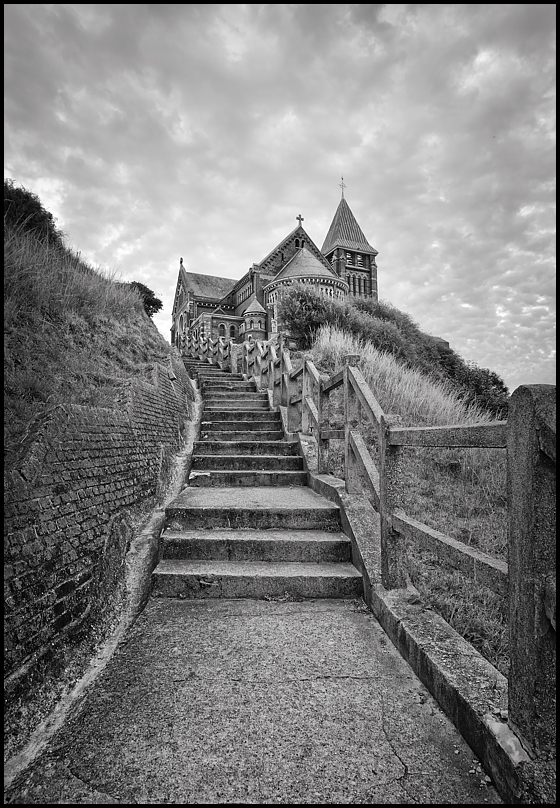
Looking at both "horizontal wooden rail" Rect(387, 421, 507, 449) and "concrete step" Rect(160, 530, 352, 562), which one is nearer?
"horizontal wooden rail" Rect(387, 421, 507, 449)

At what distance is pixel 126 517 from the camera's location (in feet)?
12.4

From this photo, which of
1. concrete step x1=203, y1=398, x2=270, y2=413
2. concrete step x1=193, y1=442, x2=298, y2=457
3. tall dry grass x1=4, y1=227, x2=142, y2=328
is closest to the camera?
tall dry grass x1=4, y1=227, x2=142, y2=328

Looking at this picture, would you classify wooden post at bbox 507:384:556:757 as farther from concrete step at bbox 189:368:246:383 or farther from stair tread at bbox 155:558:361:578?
concrete step at bbox 189:368:246:383

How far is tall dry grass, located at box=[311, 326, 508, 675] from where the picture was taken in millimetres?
3150

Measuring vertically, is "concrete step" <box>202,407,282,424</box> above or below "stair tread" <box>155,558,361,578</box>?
above

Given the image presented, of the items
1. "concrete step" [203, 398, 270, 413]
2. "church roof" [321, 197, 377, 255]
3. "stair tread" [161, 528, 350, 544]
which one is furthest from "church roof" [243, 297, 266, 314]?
"stair tread" [161, 528, 350, 544]

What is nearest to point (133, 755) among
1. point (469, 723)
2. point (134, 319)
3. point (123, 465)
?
point (469, 723)

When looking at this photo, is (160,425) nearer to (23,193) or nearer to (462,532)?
A: (462,532)

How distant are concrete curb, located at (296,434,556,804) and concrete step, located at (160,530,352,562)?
215 mm

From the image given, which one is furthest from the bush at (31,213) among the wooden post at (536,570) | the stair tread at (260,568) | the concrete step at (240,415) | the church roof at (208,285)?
the church roof at (208,285)

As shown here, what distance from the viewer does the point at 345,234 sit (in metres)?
47.4

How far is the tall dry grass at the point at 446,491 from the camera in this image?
3.15 m

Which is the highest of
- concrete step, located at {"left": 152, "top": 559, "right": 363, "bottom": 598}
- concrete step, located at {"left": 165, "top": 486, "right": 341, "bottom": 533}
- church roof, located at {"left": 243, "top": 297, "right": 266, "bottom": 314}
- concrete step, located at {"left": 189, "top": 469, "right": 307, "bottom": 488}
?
church roof, located at {"left": 243, "top": 297, "right": 266, "bottom": 314}

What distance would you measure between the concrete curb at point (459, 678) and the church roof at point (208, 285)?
140 ft
